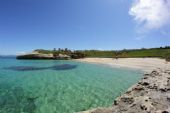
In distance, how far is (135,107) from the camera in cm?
565

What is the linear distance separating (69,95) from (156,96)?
10510mm

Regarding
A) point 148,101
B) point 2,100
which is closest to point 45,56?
point 2,100

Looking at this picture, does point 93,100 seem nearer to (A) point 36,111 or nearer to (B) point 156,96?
(A) point 36,111

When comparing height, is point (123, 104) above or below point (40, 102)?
above

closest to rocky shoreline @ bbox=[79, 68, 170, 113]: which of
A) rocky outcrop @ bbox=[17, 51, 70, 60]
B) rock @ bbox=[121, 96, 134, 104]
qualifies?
rock @ bbox=[121, 96, 134, 104]

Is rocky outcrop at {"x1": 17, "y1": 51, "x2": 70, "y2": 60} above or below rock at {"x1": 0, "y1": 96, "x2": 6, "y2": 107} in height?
above

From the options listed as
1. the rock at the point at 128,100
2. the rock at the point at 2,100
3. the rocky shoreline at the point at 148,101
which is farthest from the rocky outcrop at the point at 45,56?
the rock at the point at 128,100

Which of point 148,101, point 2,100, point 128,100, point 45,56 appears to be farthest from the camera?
point 45,56

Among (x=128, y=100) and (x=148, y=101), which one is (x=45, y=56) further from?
(x=148, y=101)

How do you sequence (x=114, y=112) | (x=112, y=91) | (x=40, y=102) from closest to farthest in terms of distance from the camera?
1. (x=114, y=112)
2. (x=40, y=102)
3. (x=112, y=91)

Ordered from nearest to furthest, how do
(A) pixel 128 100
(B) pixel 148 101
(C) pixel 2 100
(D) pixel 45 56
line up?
1. (B) pixel 148 101
2. (A) pixel 128 100
3. (C) pixel 2 100
4. (D) pixel 45 56

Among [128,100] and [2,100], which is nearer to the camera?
[128,100]

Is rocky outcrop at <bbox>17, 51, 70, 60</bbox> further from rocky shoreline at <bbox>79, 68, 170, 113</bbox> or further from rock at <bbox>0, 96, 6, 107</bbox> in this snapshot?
rocky shoreline at <bbox>79, 68, 170, 113</bbox>

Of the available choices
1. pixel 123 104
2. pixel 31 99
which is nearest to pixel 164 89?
pixel 123 104
